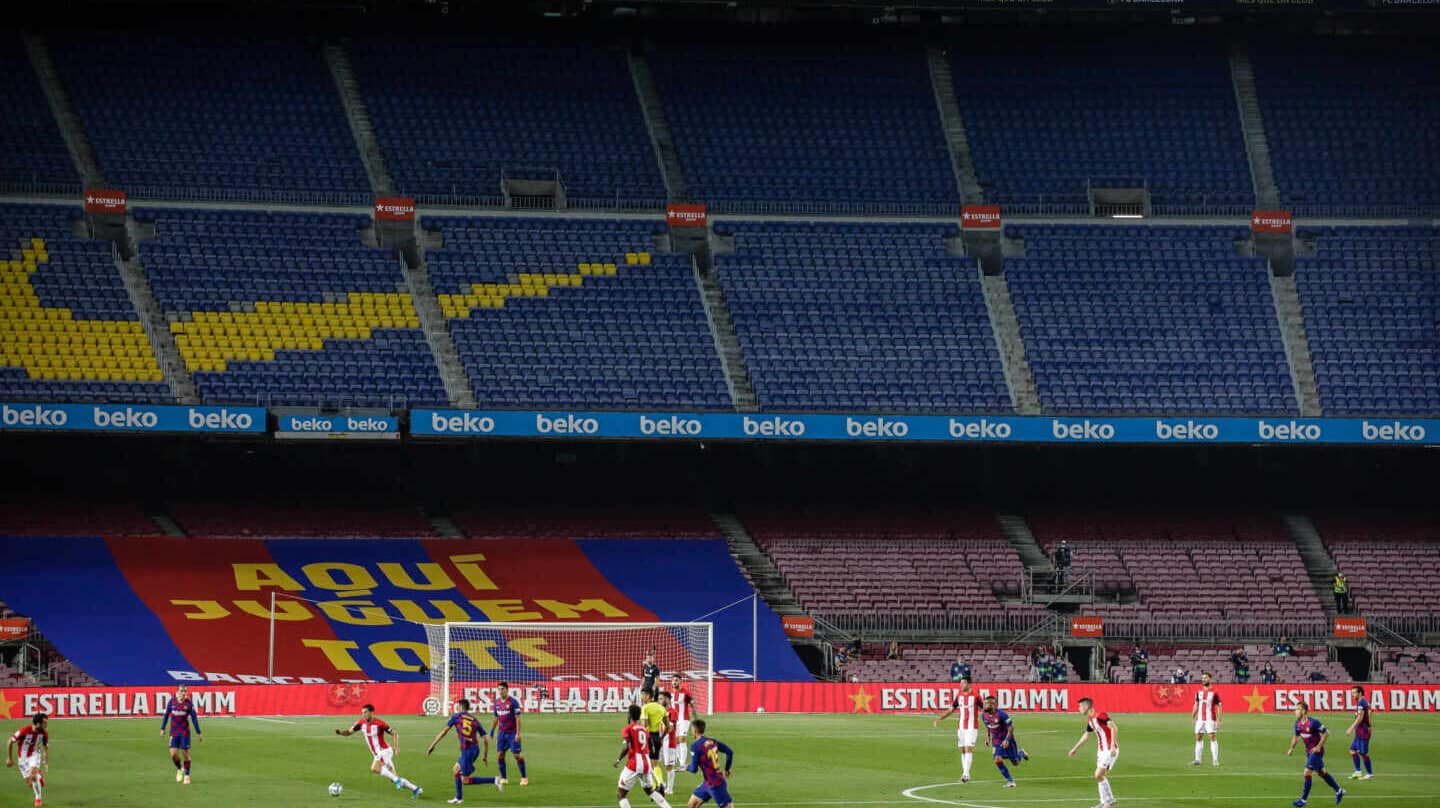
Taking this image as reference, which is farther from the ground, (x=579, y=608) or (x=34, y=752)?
(x=579, y=608)

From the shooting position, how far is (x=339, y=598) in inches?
2272

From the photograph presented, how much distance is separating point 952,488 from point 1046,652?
29.5 feet

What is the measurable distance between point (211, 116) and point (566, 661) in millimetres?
24436

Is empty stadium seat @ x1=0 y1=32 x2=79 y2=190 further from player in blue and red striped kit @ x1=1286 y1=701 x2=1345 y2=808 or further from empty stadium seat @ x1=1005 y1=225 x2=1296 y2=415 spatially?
player in blue and red striped kit @ x1=1286 y1=701 x2=1345 y2=808

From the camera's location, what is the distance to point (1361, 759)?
37656 millimetres

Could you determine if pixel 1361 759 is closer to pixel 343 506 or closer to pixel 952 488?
pixel 952 488

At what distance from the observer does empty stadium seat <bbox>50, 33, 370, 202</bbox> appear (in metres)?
65.2

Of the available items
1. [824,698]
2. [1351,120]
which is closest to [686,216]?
[824,698]

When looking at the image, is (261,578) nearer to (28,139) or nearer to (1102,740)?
(28,139)

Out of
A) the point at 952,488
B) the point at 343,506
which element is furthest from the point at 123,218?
the point at 952,488

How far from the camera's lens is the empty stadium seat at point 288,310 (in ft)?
195

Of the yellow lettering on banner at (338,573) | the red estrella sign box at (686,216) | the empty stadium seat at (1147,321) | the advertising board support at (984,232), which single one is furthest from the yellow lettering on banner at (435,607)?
the advertising board support at (984,232)

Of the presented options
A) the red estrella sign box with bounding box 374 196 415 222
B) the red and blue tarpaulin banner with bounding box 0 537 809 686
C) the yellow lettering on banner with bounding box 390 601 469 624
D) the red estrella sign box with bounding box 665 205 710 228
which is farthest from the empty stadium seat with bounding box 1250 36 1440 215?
the yellow lettering on banner with bounding box 390 601 469 624

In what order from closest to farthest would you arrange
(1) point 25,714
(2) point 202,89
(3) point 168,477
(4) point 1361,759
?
(4) point 1361,759
(1) point 25,714
(3) point 168,477
(2) point 202,89
